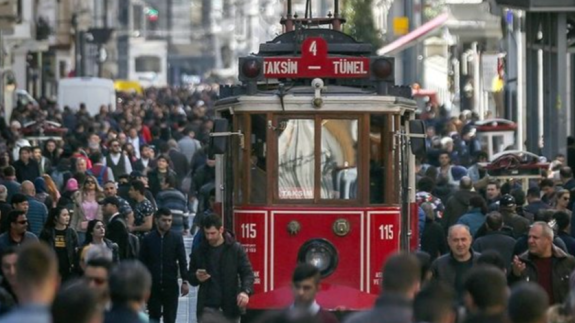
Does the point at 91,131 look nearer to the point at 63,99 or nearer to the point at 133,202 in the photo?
the point at 133,202

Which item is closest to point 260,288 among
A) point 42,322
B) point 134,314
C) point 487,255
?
point 487,255

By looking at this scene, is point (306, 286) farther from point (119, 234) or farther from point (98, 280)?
point (119, 234)

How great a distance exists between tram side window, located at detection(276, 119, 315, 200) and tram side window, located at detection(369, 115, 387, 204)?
52 cm

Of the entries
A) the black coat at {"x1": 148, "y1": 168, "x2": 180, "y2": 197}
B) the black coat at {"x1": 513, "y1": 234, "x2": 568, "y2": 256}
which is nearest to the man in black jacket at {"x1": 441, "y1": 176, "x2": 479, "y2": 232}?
the black coat at {"x1": 513, "y1": 234, "x2": 568, "y2": 256}

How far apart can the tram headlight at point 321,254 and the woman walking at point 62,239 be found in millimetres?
1880

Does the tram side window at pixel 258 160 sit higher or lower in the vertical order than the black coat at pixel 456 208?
higher

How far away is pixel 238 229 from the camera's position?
57.4 ft

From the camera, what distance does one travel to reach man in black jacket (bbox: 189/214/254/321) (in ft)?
53.6

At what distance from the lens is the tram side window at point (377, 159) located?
17422mm

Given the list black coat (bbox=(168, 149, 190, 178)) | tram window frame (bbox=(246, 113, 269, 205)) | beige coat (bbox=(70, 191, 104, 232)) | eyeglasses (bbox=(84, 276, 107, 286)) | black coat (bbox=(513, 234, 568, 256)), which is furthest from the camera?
black coat (bbox=(168, 149, 190, 178))

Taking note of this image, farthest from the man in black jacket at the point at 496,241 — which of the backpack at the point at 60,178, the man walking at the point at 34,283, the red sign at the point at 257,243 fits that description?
the backpack at the point at 60,178

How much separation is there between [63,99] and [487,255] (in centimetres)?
4168

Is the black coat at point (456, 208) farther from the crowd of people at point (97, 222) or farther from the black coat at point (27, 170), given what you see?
the black coat at point (27, 170)

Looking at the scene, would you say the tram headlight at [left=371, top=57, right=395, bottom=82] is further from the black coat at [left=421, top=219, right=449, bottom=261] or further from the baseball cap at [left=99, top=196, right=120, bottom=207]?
the baseball cap at [left=99, top=196, right=120, bottom=207]
